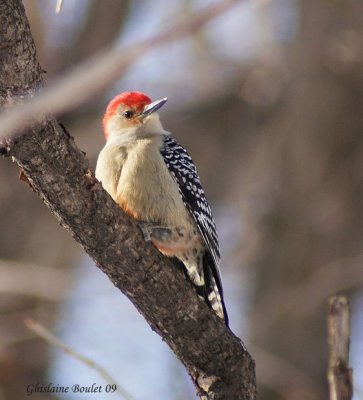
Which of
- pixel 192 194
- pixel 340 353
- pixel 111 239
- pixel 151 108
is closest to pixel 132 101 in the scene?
pixel 151 108

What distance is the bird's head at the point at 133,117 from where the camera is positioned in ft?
20.8

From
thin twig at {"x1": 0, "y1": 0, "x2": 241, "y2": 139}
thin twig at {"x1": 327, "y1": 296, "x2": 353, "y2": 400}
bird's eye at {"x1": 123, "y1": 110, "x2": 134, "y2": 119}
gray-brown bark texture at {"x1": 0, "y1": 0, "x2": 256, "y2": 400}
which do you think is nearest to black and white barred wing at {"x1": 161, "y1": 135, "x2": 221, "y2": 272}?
bird's eye at {"x1": 123, "y1": 110, "x2": 134, "y2": 119}

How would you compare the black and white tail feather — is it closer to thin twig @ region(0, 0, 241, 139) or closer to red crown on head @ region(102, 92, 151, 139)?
red crown on head @ region(102, 92, 151, 139)

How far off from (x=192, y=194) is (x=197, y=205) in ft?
0.29

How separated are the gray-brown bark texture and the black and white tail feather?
93cm

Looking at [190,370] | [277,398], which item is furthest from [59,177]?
[277,398]

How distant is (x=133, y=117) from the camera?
6.45 metres

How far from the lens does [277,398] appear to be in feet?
27.9

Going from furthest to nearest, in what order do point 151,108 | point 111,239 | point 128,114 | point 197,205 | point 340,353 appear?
1. point 128,114
2. point 151,108
3. point 197,205
4. point 111,239
5. point 340,353

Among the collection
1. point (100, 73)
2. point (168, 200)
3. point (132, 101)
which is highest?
point (132, 101)

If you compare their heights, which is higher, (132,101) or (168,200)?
(132,101)

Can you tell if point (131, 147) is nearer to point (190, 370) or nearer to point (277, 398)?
point (190, 370)

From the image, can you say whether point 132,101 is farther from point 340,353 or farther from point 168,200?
point 340,353

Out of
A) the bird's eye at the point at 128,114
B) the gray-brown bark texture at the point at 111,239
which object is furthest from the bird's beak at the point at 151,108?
the gray-brown bark texture at the point at 111,239
